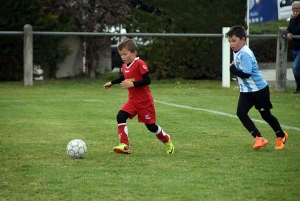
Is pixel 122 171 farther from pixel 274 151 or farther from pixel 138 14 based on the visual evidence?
pixel 138 14

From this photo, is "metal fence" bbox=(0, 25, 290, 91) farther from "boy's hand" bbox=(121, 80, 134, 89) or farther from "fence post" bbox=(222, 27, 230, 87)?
"boy's hand" bbox=(121, 80, 134, 89)

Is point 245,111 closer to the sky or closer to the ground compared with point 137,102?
closer to the ground

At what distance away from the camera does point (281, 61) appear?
1681 cm

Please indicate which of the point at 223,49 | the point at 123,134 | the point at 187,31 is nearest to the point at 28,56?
the point at 187,31

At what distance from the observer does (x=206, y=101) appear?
14578 mm

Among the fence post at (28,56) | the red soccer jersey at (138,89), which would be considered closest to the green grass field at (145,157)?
the red soccer jersey at (138,89)

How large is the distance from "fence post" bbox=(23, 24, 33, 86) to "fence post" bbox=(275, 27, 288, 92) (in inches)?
244

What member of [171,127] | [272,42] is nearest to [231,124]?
[171,127]

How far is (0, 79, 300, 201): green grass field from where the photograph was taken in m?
5.80

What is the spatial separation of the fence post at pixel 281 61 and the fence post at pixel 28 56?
6.20 meters

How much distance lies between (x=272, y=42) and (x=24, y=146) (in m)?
17.0

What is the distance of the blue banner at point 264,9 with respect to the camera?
2498cm

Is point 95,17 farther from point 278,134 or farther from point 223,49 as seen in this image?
point 278,134

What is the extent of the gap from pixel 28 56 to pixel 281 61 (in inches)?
250
